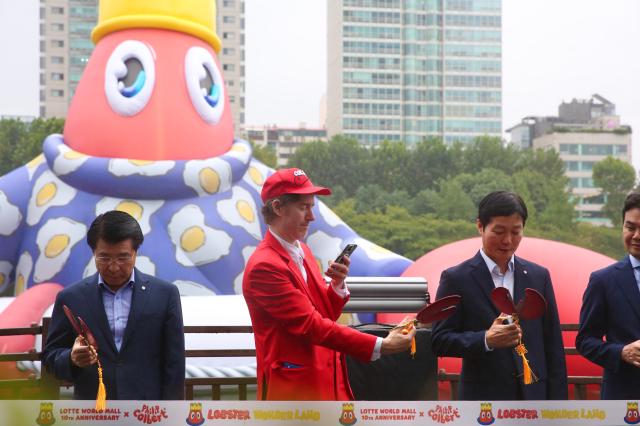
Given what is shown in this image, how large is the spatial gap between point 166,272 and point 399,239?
2095 centimetres

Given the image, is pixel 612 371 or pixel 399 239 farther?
pixel 399 239

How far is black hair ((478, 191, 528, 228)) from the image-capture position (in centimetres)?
241

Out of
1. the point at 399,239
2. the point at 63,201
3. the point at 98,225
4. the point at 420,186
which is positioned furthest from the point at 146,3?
the point at 420,186

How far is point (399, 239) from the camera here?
27.8 m

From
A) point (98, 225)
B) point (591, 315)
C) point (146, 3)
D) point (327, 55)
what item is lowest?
point (591, 315)

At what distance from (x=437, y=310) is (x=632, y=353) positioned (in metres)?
0.62

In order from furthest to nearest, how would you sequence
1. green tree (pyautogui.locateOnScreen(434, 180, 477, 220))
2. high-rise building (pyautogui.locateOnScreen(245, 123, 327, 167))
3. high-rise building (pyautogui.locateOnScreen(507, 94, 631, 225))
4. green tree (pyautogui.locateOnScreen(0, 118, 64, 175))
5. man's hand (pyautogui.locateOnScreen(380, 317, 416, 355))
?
high-rise building (pyautogui.locateOnScreen(245, 123, 327, 167)) < high-rise building (pyautogui.locateOnScreen(507, 94, 631, 225)) < green tree (pyautogui.locateOnScreen(434, 180, 477, 220)) < green tree (pyautogui.locateOnScreen(0, 118, 64, 175)) < man's hand (pyautogui.locateOnScreen(380, 317, 416, 355))

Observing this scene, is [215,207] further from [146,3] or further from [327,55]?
[327,55]

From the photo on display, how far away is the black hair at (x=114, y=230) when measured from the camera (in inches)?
91.9

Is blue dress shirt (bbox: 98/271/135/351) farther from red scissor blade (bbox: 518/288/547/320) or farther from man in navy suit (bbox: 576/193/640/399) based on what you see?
man in navy suit (bbox: 576/193/640/399)

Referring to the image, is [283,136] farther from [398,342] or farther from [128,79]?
[398,342]

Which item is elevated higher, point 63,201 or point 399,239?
point 63,201

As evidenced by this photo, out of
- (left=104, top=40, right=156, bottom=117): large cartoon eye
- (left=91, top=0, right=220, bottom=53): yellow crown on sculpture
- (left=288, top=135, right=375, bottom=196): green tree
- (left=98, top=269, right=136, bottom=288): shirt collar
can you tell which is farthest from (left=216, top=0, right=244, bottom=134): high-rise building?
(left=98, top=269, right=136, bottom=288): shirt collar

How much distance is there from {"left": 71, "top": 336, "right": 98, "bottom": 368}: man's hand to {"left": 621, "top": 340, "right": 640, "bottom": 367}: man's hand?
4.87 ft
